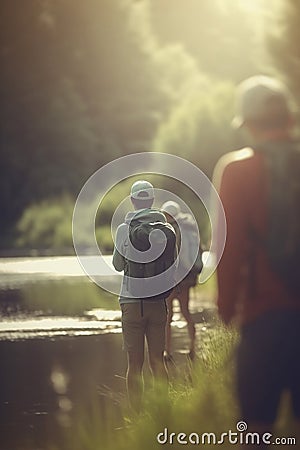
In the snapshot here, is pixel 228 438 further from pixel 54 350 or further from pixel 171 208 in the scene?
pixel 54 350

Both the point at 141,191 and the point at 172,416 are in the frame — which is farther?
the point at 141,191

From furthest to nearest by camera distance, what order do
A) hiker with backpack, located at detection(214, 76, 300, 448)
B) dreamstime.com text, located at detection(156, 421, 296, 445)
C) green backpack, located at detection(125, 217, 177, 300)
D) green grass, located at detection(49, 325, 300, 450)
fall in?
green backpack, located at detection(125, 217, 177, 300), green grass, located at detection(49, 325, 300, 450), dreamstime.com text, located at detection(156, 421, 296, 445), hiker with backpack, located at detection(214, 76, 300, 448)

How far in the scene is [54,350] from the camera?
19.9 ft

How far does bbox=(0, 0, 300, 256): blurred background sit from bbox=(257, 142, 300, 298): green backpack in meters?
0.72

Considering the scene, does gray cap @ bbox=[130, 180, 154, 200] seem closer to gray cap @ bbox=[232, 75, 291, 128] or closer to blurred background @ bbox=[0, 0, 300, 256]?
blurred background @ bbox=[0, 0, 300, 256]

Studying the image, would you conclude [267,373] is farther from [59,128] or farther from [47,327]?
[47,327]

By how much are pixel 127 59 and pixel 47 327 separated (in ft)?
6.27

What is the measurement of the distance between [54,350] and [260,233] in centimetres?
247

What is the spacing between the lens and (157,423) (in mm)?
4422

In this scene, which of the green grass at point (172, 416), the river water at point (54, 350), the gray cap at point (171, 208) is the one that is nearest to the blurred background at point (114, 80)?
the gray cap at point (171, 208)

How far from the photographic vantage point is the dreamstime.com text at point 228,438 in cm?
427

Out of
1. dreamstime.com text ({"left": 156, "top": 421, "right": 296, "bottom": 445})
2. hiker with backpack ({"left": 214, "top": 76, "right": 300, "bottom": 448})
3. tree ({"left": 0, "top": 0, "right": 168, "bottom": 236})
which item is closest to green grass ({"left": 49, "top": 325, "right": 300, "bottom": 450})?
dreamstime.com text ({"left": 156, "top": 421, "right": 296, "bottom": 445})

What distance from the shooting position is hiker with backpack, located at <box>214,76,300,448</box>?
3750 mm
